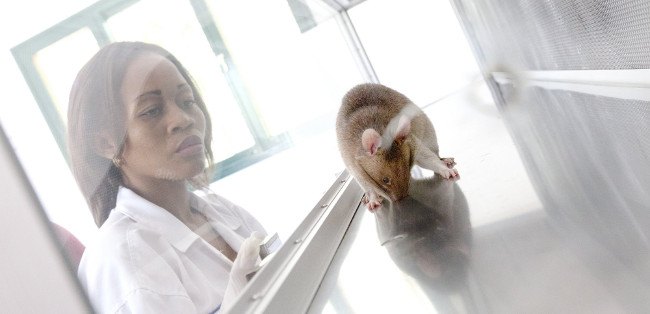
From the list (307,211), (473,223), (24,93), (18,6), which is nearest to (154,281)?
(24,93)

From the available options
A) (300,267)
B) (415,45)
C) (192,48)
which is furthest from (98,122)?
(415,45)

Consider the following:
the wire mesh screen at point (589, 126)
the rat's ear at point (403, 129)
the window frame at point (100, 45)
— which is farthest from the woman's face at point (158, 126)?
the rat's ear at point (403, 129)

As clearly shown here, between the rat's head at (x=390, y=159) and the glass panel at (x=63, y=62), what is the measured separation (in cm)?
174

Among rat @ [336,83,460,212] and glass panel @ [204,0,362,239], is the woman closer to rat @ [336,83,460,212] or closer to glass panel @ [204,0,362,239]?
glass panel @ [204,0,362,239]

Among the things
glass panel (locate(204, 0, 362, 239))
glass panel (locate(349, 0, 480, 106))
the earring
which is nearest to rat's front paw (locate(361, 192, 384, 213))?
glass panel (locate(204, 0, 362, 239))

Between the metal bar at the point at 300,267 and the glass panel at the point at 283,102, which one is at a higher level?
the glass panel at the point at 283,102

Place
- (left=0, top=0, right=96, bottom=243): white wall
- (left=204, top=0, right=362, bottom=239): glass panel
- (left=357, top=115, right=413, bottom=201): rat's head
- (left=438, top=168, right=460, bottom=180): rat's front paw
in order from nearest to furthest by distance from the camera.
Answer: (left=0, top=0, right=96, bottom=243): white wall
(left=204, top=0, right=362, bottom=239): glass panel
(left=438, top=168, right=460, bottom=180): rat's front paw
(left=357, top=115, right=413, bottom=201): rat's head

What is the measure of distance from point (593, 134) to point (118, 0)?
1.50m

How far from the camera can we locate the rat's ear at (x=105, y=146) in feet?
3.39

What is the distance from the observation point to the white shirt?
3.06 feet

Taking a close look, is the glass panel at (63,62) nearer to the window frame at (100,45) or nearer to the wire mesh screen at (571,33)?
the window frame at (100,45)

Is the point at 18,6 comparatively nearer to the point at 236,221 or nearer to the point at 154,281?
the point at 154,281

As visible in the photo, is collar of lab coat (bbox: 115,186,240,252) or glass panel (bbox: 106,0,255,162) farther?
glass panel (bbox: 106,0,255,162)

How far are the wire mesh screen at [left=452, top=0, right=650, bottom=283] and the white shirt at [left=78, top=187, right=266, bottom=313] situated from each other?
2.49ft
